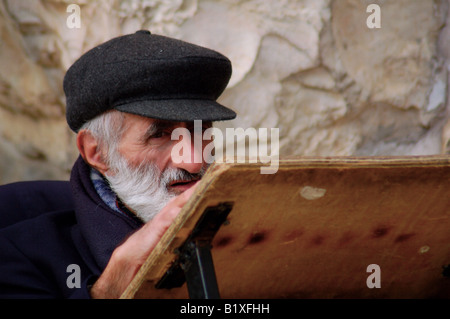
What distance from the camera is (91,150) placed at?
227 centimetres

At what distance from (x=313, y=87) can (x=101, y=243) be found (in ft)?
5.04

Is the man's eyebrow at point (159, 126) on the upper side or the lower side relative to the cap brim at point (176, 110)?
lower

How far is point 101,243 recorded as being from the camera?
202cm

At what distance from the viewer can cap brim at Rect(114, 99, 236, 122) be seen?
78.7 inches

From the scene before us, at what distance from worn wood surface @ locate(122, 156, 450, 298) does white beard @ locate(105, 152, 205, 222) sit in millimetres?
592

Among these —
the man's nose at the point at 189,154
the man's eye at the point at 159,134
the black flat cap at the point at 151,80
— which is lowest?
the man's nose at the point at 189,154

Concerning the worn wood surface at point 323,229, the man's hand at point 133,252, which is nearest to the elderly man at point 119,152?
the man's hand at point 133,252

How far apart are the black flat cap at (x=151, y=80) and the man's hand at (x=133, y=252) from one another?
557 millimetres

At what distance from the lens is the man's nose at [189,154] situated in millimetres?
2068

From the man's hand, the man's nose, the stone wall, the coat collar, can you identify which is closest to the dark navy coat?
the coat collar

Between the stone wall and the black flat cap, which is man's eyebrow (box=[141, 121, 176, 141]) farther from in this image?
the stone wall

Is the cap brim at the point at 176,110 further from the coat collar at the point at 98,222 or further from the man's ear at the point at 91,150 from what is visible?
the coat collar at the point at 98,222

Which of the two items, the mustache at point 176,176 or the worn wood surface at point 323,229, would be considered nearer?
the worn wood surface at point 323,229
